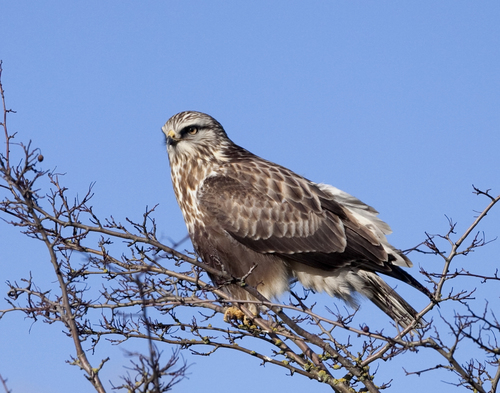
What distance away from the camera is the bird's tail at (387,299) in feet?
20.1

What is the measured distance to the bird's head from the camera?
23.0 ft

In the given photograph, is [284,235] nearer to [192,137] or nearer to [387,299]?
[387,299]

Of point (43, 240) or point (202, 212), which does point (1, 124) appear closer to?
point (43, 240)

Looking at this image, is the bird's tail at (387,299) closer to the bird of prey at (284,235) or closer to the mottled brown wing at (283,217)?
the bird of prey at (284,235)

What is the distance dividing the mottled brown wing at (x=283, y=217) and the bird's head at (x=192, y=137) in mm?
448

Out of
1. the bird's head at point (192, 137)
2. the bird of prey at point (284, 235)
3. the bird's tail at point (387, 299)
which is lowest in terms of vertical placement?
the bird's tail at point (387, 299)

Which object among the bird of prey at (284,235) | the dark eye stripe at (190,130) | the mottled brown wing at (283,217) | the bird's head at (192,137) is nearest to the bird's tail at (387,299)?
the bird of prey at (284,235)

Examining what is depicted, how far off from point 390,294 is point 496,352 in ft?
8.27

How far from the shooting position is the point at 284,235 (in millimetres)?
6512

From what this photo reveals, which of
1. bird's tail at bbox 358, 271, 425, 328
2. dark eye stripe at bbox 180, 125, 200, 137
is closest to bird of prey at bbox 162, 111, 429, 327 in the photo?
bird's tail at bbox 358, 271, 425, 328

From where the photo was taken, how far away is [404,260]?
641 centimetres

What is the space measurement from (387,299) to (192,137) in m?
2.59

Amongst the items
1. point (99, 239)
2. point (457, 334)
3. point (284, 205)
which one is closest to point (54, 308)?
point (99, 239)

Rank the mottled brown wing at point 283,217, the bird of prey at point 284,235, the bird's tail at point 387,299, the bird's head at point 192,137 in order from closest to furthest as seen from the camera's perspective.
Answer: the bird's tail at point 387,299 < the bird of prey at point 284,235 < the mottled brown wing at point 283,217 < the bird's head at point 192,137
